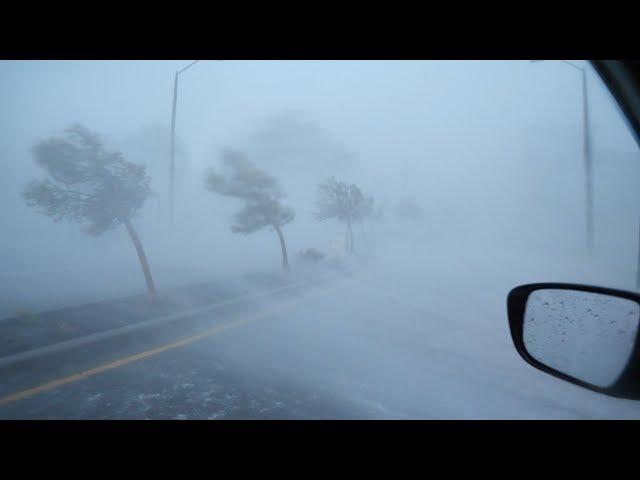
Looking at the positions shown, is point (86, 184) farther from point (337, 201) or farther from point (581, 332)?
point (337, 201)

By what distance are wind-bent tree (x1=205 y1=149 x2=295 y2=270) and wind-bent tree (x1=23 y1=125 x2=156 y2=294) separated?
4.64 metres

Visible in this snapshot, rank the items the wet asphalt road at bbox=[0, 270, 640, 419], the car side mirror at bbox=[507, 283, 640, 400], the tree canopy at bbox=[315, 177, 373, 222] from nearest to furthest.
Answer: the car side mirror at bbox=[507, 283, 640, 400]
the wet asphalt road at bbox=[0, 270, 640, 419]
the tree canopy at bbox=[315, 177, 373, 222]

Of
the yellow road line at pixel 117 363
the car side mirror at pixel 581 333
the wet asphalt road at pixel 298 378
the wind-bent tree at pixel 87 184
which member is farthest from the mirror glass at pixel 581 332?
the wind-bent tree at pixel 87 184

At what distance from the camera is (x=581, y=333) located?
1.50 metres

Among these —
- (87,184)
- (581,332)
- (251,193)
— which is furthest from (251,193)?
(581,332)

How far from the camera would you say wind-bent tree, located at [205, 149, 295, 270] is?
13.8m

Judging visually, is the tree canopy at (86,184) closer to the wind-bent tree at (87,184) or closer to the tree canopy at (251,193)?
the wind-bent tree at (87,184)

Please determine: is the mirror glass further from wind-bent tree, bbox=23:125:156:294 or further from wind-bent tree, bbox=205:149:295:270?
wind-bent tree, bbox=205:149:295:270

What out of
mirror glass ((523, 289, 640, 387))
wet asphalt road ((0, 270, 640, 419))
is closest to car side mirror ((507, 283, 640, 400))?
mirror glass ((523, 289, 640, 387))

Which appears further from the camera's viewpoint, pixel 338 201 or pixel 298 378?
pixel 338 201

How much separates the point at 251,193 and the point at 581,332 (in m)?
13.3
